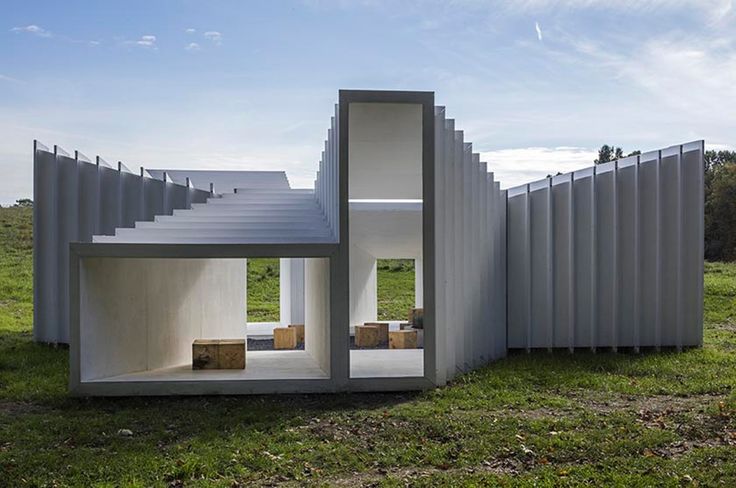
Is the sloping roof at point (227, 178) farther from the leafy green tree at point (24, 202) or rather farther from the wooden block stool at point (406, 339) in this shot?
the leafy green tree at point (24, 202)

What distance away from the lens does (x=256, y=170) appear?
19984 millimetres

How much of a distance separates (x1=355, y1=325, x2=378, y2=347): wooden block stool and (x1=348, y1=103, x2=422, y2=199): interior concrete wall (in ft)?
12.7

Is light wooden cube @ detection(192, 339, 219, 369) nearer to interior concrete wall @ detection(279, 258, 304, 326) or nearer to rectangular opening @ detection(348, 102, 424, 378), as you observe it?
rectangular opening @ detection(348, 102, 424, 378)

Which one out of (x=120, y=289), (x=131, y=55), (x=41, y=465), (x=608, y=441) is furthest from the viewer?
(x=131, y=55)

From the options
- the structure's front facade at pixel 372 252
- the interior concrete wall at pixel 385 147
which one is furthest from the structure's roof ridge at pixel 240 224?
the interior concrete wall at pixel 385 147

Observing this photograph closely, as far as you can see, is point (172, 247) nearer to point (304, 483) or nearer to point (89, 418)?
point (89, 418)

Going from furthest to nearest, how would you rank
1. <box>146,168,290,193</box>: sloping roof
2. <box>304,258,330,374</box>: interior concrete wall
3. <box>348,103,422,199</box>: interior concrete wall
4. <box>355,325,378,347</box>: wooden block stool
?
<box>146,168,290,193</box>: sloping roof, <box>355,325,378,347</box>: wooden block stool, <box>304,258,330,374</box>: interior concrete wall, <box>348,103,422,199</box>: interior concrete wall

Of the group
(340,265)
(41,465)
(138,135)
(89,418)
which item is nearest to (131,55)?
(138,135)

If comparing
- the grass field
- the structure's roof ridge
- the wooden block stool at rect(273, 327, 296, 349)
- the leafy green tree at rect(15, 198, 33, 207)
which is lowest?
the grass field

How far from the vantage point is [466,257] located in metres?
12.8

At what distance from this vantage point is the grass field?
7.39 meters

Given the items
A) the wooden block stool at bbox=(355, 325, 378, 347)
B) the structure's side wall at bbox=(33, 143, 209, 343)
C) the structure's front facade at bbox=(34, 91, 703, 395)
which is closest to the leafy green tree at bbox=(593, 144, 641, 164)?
the structure's front facade at bbox=(34, 91, 703, 395)

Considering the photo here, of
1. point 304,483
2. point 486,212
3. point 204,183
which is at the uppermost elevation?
point 204,183

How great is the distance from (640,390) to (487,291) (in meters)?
3.35
